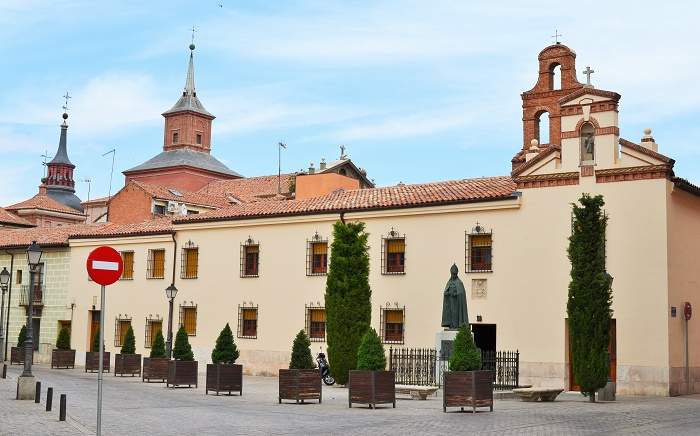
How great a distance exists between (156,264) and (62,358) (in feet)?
17.5

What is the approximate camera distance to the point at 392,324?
30.8 metres

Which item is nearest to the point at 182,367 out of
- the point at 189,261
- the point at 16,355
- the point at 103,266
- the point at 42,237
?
the point at 189,261

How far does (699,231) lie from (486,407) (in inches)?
518

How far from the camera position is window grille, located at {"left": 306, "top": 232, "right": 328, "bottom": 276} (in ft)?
107

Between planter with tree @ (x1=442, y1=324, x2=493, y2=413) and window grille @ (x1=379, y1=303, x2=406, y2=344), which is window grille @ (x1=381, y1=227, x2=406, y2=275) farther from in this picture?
planter with tree @ (x1=442, y1=324, x2=493, y2=413)

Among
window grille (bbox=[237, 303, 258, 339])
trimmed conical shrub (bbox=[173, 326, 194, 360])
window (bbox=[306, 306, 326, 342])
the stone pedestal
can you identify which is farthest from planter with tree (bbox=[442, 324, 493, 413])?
window grille (bbox=[237, 303, 258, 339])

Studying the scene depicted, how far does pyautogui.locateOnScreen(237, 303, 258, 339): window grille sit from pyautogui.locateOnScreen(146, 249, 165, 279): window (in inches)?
189

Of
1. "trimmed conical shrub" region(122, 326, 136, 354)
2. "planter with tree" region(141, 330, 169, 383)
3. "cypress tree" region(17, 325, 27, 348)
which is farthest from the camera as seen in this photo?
"cypress tree" region(17, 325, 27, 348)

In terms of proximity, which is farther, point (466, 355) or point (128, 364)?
point (128, 364)

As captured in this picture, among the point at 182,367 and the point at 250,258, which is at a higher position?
the point at 250,258

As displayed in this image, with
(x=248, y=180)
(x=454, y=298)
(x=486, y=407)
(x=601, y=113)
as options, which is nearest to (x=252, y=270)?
(x=454, y=298)

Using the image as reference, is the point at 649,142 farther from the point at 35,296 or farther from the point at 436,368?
the point at 35,296

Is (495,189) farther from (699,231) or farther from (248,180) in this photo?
(248,180)

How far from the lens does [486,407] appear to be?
62.4 feet
